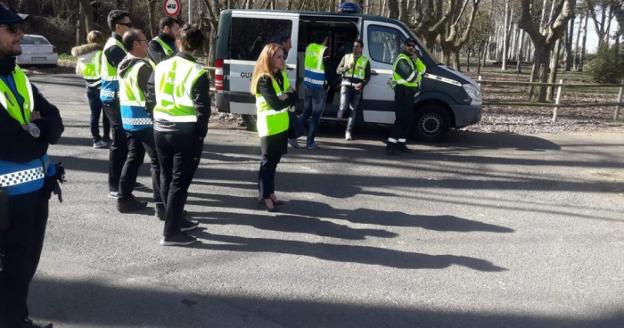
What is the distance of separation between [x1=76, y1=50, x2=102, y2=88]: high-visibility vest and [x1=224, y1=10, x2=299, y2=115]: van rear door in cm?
258

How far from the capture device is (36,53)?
23.2 metres

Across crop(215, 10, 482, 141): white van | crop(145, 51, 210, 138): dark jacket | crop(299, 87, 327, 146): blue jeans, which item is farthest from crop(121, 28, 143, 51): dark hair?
crop(215, 10, 482, 141): white van

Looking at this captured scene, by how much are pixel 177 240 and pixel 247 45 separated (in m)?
6.08

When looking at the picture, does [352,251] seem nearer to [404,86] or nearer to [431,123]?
[404,86]

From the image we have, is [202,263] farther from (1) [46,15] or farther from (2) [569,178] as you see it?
(1) [46,15]

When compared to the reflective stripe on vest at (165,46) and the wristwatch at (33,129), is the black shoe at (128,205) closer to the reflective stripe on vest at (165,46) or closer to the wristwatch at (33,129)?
the reflective stripe on vest at (165,46)

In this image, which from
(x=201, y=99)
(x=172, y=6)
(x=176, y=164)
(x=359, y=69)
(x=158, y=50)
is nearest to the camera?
(x=201, y=99)

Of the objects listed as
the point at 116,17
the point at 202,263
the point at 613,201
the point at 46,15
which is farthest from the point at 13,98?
the point at 46,15

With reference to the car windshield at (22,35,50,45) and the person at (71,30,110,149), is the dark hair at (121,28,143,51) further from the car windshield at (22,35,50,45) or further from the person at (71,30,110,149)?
the car windshield at (22,35,50,45)

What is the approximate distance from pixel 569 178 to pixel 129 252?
606cm

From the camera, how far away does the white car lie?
22.8 meters

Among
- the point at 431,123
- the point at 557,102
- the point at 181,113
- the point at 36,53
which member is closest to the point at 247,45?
the point at 431,123

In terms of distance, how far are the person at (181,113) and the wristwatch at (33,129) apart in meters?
1.88

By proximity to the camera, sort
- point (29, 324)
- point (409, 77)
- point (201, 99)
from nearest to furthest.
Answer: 1. point (29, 324)
2. point (201, 99)
3. point (409, 77)
